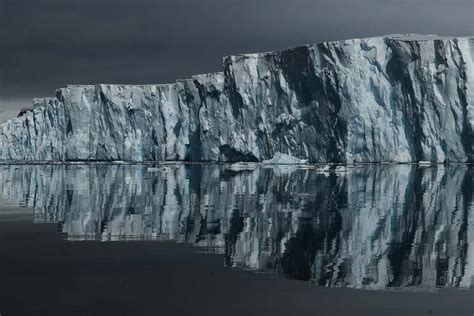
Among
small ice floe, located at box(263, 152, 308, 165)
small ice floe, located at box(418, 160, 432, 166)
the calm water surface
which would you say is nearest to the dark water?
the calm water surface

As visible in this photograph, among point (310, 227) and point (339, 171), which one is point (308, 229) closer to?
point (310, 227)

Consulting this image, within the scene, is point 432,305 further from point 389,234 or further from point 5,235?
point 5,235

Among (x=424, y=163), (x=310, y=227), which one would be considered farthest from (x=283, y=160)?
(x=310, y=227)

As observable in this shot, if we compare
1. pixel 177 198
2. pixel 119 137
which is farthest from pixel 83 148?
pixel 177 198

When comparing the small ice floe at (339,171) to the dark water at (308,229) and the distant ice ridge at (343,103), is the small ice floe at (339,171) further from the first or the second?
the dark water at (308,229)

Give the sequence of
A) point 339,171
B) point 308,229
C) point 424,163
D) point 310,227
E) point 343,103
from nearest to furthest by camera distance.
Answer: point 308,229 < point 310,227 < point 339,171 < point 424,163 < point 343,103

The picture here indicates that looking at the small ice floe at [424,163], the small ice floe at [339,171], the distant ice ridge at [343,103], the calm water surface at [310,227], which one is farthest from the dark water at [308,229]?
the distant ice ridge at [343,103]
